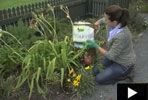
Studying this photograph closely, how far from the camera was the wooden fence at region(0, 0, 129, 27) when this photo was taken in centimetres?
716

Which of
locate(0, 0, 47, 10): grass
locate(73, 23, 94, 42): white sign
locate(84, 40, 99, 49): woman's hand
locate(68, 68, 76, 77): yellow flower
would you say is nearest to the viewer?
locate(68, 68, 76, 77): yellow flower

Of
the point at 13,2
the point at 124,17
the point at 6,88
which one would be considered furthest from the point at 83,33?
the point at 13,2

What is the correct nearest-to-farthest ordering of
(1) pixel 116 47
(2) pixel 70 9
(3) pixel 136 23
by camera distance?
1. (1) pixel 116 47
2. (3) pixel 136 23
3. (2) pixel 70 9

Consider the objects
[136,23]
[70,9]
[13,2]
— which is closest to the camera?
[136,23]

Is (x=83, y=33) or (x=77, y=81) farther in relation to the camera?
(x=83, y=33)

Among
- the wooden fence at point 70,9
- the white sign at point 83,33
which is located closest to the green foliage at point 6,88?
the white sign at point 83,33

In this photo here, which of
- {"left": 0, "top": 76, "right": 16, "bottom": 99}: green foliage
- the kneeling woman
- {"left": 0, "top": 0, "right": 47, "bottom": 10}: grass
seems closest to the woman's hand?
the kneeling woman

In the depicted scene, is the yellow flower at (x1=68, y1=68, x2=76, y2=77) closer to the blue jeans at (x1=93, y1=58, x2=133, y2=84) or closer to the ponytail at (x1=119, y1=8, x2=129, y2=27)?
the blue jeans at (x1=93, y1=58, x2=133, y2=84)

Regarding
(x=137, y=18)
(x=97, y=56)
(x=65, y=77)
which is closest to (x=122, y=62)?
(x=97, y=56)

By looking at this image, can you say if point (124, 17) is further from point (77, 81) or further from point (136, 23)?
point (136, 23)

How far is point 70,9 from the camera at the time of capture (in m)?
8.69

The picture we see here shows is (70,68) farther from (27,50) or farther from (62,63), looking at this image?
(27,50)

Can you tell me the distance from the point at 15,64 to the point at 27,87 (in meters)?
0.48

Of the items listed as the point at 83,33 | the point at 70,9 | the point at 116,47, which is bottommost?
the point at 116,47
